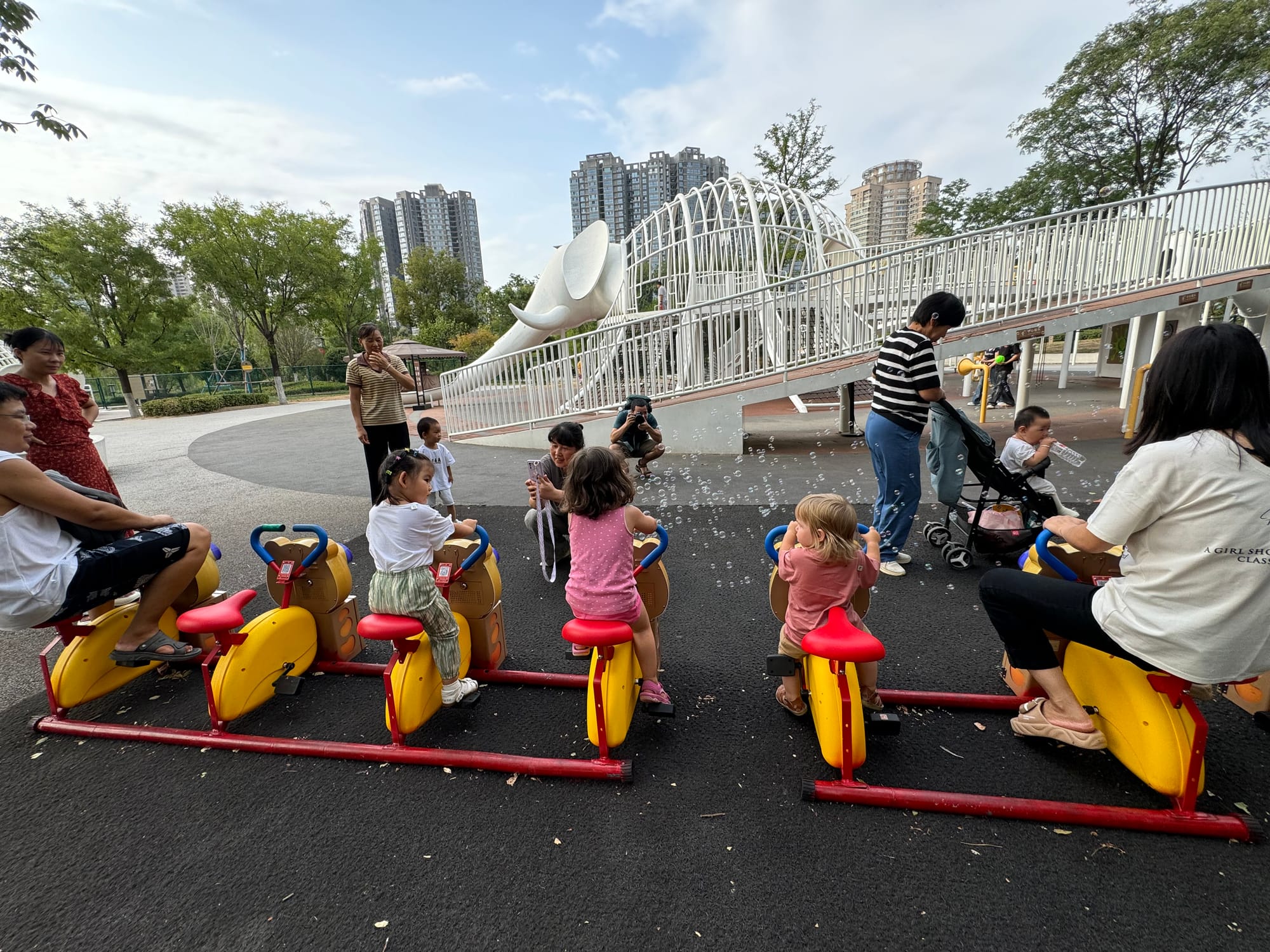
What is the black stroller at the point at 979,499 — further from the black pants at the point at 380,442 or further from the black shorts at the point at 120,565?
the black shorts at the point at 120,565

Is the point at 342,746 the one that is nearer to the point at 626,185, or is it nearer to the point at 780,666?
the point at 780,666

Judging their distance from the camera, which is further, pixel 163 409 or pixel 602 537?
pixel 163 409

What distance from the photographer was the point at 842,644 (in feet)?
6.08

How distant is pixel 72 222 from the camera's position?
1875 cm

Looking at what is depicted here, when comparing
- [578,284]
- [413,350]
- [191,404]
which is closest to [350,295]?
[191,404]

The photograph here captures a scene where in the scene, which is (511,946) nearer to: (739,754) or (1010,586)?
(739,754)

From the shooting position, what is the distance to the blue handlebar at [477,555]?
2.61 meters

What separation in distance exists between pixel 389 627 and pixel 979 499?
155 inches

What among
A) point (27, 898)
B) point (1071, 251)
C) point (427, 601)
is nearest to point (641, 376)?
point (1071, 251)

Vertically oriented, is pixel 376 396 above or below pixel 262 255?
below

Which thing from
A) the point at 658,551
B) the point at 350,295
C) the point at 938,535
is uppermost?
the point at 350,295

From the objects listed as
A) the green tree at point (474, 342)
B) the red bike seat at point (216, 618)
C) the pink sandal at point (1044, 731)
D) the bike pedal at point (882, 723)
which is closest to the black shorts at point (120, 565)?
the red bike seat at point (216, 618)

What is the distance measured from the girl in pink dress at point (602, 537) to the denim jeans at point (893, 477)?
209 cm

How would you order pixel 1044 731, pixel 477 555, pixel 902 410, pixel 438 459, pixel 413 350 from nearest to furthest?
pixel 1044 731 → pixel 477 555 → pixel 902 410 → pixel 438 459 → pixel 413 350
